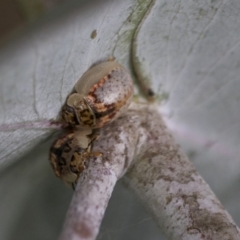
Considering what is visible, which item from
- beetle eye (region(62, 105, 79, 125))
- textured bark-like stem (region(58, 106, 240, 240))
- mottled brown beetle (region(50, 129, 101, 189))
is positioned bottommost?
textured bark-like stem (region(58, 106, 240, 240))

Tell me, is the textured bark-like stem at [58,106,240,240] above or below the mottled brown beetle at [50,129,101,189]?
below

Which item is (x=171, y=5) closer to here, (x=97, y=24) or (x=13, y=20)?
(x=97, y=24)

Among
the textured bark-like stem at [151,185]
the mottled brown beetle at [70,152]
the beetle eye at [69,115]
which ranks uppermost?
the beetle eye at [69,115]
